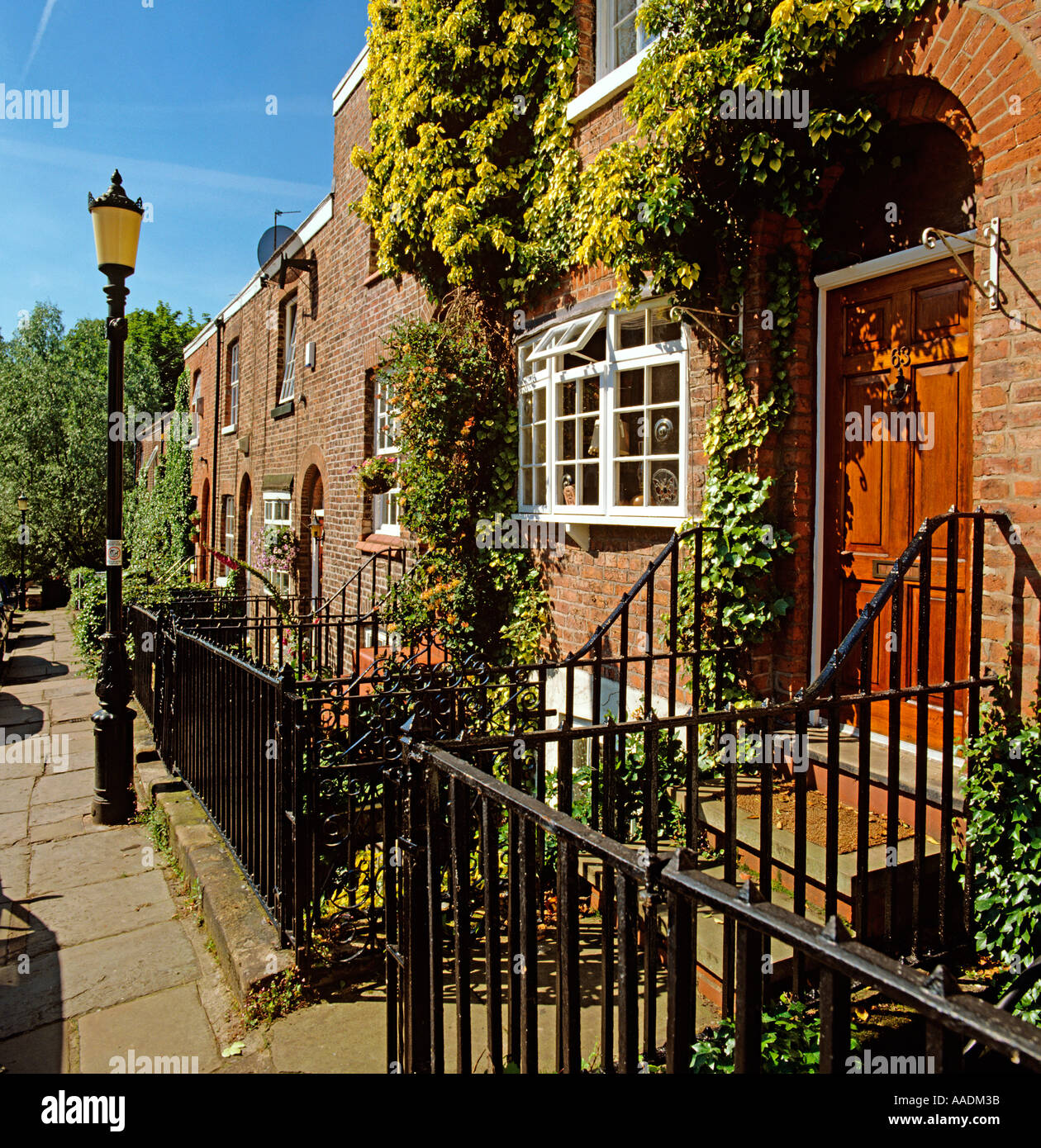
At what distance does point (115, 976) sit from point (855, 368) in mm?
4843

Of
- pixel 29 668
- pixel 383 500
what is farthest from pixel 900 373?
pixel 29 668

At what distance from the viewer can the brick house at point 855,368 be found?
344 centimetres

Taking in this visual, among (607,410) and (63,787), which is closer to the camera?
(607,410)

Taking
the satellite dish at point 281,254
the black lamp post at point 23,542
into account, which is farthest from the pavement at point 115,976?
the black lamp post at point 23,542

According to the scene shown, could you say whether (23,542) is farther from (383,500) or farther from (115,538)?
(115,538)

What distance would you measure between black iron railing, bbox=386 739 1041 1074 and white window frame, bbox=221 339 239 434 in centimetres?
1735

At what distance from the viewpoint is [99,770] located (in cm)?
599

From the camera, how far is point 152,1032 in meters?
3.34

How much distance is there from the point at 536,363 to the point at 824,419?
3151mm

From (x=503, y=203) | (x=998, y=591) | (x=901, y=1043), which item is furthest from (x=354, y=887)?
(x=503, y=203)

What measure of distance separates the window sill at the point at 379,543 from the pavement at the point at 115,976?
425 cm

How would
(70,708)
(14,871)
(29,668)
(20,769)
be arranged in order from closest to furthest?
(14,871) < (20,769) < (70,708) < (29,668)

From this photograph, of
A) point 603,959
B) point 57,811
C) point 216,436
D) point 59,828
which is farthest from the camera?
point 216,436

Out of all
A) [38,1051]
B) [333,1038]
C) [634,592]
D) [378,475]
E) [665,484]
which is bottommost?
[38,1051]
